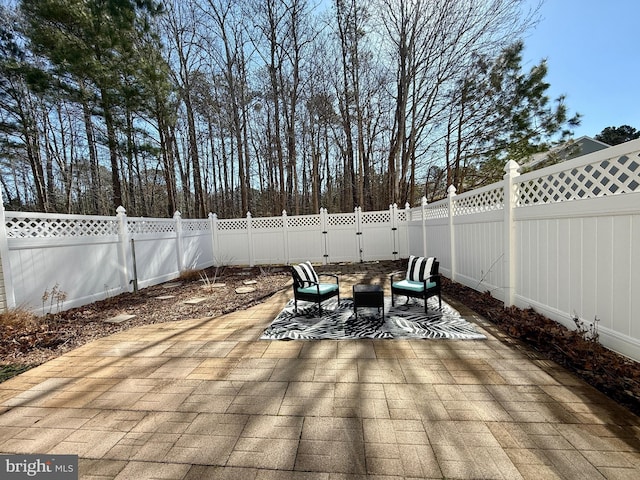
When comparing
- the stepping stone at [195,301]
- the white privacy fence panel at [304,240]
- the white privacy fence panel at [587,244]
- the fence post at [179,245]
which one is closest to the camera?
the white privacy fence panel at [587,244]

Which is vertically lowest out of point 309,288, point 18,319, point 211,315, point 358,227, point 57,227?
point 211,315

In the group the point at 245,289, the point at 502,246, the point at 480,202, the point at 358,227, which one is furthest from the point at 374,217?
the point at 502,246

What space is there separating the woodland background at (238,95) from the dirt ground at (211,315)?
5379 mm

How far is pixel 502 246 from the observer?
378 centimetres

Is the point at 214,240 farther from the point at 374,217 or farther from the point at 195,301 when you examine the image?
the point at 374,217

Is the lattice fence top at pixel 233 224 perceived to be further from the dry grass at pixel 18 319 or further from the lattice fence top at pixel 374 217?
the dry grass at pixel 18 319

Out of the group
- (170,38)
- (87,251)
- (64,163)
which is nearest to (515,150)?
(87,251)

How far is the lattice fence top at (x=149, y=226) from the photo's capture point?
6055 mm

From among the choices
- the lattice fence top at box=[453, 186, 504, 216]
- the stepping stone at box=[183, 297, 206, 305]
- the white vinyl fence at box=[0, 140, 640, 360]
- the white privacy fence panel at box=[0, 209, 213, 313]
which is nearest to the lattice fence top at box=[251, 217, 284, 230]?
the white vinyl fence at box=[0, 140, 640, 360]

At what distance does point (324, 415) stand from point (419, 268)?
2844 mm

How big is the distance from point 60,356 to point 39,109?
11227mm

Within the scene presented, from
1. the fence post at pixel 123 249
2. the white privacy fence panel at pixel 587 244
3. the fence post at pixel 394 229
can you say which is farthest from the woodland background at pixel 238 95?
the white privacy fence panel at pixel 587 244

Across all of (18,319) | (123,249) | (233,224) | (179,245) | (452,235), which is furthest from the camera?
(233,224)

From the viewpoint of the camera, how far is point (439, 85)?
9.76 m
